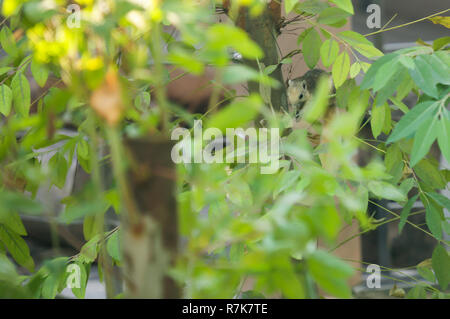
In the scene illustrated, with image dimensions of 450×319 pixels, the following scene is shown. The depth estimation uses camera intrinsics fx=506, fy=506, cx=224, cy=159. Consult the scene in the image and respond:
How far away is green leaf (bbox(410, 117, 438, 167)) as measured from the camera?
54 centimetres

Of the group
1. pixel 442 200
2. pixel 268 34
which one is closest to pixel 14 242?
pixel 268 34

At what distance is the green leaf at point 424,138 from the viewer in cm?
54

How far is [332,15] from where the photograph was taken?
0.75 m

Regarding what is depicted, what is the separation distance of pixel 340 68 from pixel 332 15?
9 centimetres

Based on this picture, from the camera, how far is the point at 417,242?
6.30ft

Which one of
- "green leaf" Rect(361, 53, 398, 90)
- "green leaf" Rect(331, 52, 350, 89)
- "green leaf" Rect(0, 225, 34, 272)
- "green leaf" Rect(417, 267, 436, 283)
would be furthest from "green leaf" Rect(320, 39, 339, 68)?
"green leaf" Rect(0, 225, 34, 272)

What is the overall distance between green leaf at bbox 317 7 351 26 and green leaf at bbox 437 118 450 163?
0.84ft

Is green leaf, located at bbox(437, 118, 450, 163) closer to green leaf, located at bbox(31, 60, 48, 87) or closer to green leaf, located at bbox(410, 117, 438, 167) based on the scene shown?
green leaf, located at bbox(410, 117, 438, 167)

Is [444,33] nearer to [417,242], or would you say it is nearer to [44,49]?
[417,242]

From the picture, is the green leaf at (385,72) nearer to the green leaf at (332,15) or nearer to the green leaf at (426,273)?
the green leaf at (332,15)

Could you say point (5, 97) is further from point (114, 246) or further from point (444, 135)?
point (444, 135)

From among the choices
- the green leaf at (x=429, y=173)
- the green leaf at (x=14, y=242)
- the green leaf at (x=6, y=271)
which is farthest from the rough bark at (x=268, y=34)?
the green leaf at (x=6, y=271)

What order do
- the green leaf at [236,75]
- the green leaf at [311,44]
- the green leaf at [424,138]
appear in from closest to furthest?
the green leaf at [236,75] → the green leaf at [424,138] → the green leaf at [311,44]
